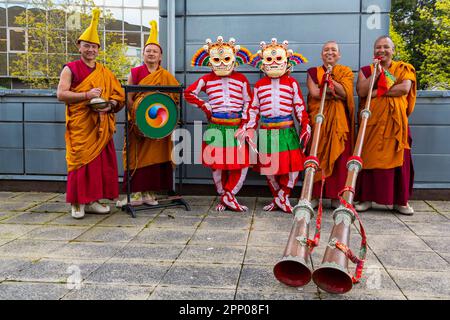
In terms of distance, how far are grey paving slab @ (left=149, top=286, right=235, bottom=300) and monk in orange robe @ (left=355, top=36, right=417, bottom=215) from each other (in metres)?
2.92

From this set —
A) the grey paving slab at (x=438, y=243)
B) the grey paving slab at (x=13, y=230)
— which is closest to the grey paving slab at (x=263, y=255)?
the grey paving slab at (x=438, y=243)

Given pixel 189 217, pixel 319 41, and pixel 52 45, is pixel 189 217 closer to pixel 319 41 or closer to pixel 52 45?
pixel 319 41

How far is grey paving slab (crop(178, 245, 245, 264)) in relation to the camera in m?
3.81

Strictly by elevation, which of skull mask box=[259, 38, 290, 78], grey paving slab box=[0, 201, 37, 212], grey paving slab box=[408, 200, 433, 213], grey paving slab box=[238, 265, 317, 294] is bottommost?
grey paving slab box=[238, 265, 317, 294]

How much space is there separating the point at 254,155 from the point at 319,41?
1.79 metres

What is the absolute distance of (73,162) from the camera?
17.0 ft

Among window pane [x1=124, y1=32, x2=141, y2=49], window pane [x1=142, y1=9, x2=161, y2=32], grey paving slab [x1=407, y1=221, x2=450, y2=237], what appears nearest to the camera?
grey paving slab [x1=407, y1=221, x2=450, y2=237]

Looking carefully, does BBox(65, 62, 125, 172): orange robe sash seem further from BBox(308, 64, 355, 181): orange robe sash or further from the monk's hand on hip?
BBox(308, 64, 355, 181): orange robe sash

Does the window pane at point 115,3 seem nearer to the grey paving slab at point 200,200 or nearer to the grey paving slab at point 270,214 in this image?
the grey paving slab at point 200,200

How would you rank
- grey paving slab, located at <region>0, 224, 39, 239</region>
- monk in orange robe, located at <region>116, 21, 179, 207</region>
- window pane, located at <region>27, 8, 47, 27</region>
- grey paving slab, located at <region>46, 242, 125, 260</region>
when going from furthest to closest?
window pane, located at <region>27, 8, 47, 27</region>
monk in orange robe, located at <region>116, 21, 179, 207</region>
grey paving slab, located at <region>0, 224, 39, 239</region>
grey paving slab, located at <region>46, 242, 125, 260</region>

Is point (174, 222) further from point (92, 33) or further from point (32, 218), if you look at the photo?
Answer: point (92, 33)

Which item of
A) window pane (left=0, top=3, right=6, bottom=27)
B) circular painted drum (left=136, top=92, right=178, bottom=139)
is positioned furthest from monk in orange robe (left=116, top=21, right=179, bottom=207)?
window pane (left=0, top=3, right=6, bottom=27)

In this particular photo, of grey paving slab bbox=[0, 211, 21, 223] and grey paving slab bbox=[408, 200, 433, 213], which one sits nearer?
grey paving slab bbox=[0, 211, 21, 223]
